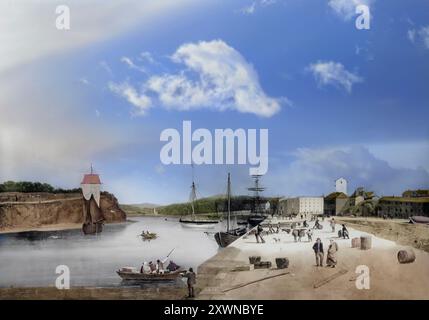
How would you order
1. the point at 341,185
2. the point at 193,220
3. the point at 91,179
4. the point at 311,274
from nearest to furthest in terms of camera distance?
the point at 311,274
the point at 341,185
the point at 91,179
the point at 193,220

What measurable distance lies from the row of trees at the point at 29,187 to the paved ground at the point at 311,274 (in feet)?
6.85

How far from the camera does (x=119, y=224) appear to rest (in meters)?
8.12

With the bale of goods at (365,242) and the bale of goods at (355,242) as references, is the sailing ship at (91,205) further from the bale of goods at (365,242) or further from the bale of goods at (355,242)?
the bale of goods at (365,242)

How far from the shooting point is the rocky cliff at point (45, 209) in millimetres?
8133

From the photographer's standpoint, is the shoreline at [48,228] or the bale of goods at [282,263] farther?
the shoreline at [48,228]

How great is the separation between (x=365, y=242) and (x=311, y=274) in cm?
83

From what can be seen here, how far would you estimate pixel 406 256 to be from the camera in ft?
25.9

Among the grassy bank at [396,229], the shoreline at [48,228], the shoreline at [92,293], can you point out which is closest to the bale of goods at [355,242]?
the grassy bank at [396,229]

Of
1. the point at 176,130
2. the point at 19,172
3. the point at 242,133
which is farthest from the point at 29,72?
the point at 242,133

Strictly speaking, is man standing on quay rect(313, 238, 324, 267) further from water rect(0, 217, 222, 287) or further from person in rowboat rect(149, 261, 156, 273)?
person in rowboat rect(149, 261, 156, 273)

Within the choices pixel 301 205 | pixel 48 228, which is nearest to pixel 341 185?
pixel 301 205

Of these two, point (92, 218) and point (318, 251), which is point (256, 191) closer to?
point (318, 251)

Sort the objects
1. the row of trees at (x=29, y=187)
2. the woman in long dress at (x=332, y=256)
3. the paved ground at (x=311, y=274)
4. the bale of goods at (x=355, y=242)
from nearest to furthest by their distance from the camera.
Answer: the paved ground at (x=311, y=274) → the woman in long dress at (x=332, y=256) → the bale of goods at (x=355, y=242) → the row of trees at (x=29, y=187)
